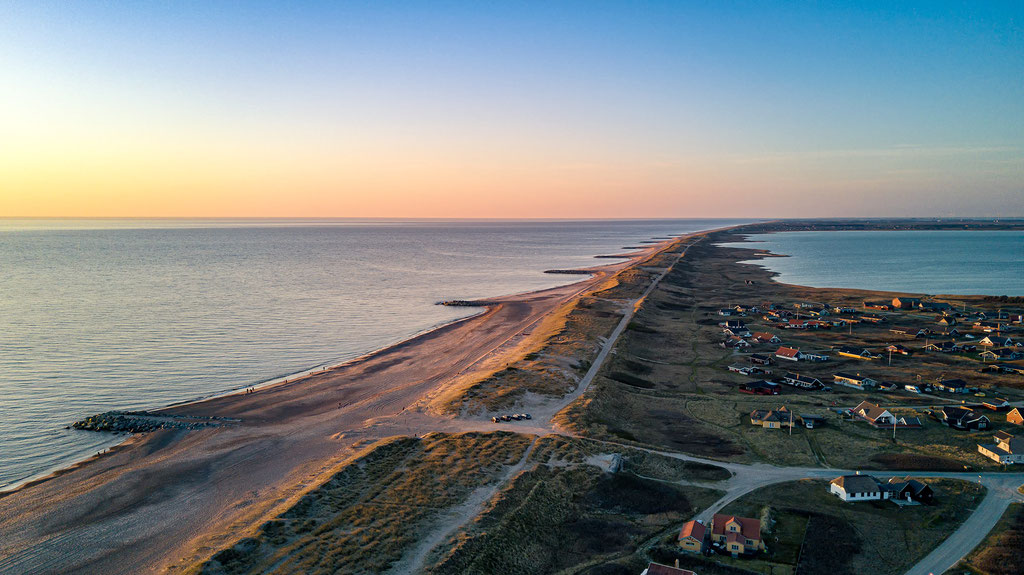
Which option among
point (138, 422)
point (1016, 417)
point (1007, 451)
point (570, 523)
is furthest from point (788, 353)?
point (138, 422)

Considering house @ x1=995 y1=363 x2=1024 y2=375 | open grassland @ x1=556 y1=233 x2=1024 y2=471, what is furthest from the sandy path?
house @ x1=995 y1=363 x2=1024 y2=375

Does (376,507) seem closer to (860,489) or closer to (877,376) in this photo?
(860,489)

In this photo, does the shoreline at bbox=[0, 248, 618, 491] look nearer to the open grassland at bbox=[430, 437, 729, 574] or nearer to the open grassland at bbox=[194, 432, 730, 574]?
the open grassland at bbox=[194, 432, 730, 574]

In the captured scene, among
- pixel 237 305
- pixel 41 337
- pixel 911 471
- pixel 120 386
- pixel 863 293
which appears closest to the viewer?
pixel 911 471

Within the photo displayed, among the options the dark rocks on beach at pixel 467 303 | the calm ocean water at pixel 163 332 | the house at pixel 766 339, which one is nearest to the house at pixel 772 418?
the house at pixel 766 339

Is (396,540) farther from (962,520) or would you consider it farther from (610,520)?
(962,520)

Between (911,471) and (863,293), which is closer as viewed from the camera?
(911,471)

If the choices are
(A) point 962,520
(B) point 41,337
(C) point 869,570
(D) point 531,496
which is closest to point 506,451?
(D) point 531,496
